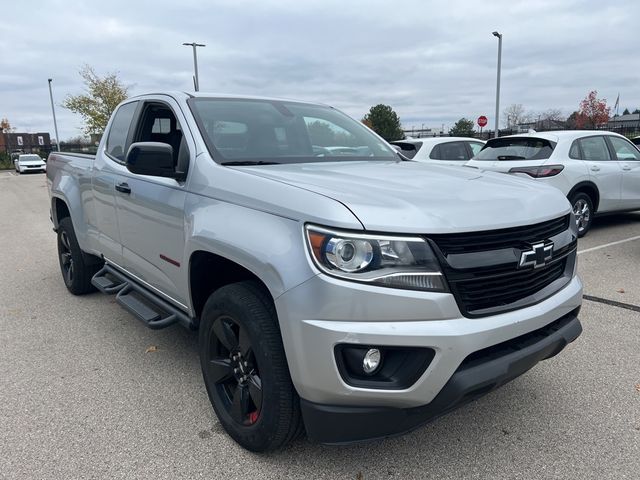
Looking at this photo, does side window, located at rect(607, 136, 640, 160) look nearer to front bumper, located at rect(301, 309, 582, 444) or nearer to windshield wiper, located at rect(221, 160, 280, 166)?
windshield wiper, located at rect(221, 160, 280, 166)

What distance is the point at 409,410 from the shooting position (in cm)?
209

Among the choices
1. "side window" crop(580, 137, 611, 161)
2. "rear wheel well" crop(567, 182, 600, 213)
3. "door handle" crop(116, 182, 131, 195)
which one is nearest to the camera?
"door handle" crop(116, 182, 131, 195)

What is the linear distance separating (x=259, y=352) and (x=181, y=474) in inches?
30.2

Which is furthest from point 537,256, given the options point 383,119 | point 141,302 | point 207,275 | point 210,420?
point 383,119

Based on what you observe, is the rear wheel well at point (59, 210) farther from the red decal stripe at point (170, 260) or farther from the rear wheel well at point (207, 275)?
the rear wheel well at point (207, 275)

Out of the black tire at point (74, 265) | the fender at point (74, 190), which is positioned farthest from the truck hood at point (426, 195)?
the black tire at point (74, 265)

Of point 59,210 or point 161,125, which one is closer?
point 161,125

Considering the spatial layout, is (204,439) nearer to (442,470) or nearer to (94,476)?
(94,476)

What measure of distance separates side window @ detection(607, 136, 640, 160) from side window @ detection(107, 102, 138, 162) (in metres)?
7.38

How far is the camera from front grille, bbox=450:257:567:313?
2.11 metres

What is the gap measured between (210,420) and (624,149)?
26.9 feet

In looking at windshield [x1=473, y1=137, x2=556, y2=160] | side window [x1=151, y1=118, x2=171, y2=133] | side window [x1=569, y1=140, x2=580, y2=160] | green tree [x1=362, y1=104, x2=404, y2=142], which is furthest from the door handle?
green tree [x1=362, y1=104, x2=404, y2=142]

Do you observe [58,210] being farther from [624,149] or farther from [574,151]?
[624,149]

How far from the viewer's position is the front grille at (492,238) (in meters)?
2.08
